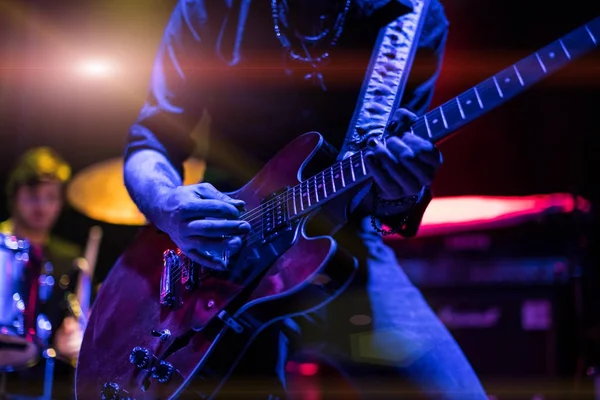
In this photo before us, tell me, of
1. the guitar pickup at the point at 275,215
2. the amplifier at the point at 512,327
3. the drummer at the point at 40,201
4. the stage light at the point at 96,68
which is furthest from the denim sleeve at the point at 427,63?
the drummer at the point at 40,201

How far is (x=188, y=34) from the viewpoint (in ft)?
6.22

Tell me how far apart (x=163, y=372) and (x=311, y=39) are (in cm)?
102

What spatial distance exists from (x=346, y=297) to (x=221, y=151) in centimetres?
59

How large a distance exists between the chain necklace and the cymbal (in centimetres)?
140

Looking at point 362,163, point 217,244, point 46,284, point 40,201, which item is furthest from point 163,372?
point 40,201

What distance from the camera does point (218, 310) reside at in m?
1.46

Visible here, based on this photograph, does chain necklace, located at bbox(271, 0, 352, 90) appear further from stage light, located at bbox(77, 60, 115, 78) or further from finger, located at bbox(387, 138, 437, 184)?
stage light, located at bbox(77, 60, 115, 78)

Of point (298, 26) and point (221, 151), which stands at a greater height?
point (298, 26)

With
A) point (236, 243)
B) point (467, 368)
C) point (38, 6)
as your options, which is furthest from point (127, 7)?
point (467, 368)

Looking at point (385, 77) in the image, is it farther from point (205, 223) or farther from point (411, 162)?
point (205, 223)

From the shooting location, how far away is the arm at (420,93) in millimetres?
1509

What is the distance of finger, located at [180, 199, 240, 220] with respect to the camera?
148 cm

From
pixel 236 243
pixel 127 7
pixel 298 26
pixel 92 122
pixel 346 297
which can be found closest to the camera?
pixel 236 243

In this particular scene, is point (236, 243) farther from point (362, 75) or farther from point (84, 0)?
point (84, 0)
